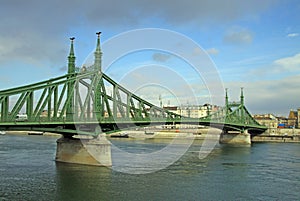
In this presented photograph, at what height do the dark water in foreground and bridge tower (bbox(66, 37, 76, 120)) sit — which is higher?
bridge tower (bbox(66, 37, 76, 120))

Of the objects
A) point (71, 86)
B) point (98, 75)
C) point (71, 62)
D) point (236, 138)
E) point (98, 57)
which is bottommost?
point (236, 138)

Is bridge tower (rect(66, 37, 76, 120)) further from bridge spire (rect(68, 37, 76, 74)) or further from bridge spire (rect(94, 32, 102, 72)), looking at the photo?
bridge spire (rect(94, 32, 102, 72))

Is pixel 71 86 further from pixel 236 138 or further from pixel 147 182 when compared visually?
pixel 236 138

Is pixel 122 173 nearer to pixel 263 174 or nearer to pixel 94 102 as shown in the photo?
pixel 94 102

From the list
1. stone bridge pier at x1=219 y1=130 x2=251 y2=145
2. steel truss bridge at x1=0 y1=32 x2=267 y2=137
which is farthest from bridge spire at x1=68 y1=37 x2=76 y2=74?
stone bridge pier at x1=219 y1=130 x2=251 y2=145

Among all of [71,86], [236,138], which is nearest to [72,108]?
[71,86]

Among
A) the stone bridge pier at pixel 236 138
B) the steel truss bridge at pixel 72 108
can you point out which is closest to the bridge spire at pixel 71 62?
the steel truss bridge at pixel 72 108

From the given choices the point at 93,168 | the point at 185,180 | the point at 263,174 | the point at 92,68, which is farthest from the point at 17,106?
the point at 263,174

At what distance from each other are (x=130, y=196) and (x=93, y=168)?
11.1 meters

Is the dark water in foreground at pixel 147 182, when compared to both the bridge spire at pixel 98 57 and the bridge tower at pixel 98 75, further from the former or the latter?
the bridge spire at pixel 98 57

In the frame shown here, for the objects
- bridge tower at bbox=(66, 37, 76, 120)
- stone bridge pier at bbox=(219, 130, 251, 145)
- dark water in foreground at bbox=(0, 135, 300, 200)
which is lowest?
dark water in foreground at bbox=(0, 135, 300, 200)

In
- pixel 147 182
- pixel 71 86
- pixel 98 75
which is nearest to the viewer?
pixel 147 182

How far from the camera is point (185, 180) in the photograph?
30016 mm

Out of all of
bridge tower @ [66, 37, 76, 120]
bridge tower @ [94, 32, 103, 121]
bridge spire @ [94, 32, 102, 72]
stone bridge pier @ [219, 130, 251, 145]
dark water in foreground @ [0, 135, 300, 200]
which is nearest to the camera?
dark water in foreground @ [0, 135, 300, 200]
